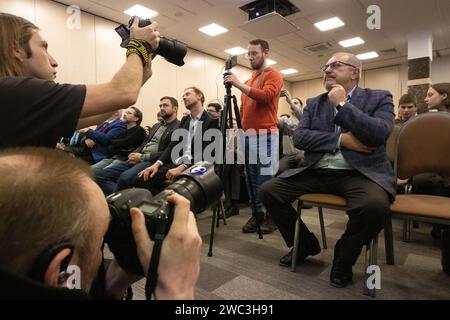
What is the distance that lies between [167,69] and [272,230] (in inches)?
173

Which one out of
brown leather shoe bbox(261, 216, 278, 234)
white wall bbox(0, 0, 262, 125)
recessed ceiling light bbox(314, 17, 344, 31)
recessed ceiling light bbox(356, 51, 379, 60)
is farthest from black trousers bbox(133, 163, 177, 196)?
recessed ceiling light bbox(356, 51, 379, 60)

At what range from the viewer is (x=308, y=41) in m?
5.81

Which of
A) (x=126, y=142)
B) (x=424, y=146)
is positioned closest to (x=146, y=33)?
(x=424, y=146)

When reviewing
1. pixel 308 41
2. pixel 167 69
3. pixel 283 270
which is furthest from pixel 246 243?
pixel 308 41

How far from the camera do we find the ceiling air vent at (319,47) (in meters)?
5.96

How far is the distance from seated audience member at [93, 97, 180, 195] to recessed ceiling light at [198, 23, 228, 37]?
297cm

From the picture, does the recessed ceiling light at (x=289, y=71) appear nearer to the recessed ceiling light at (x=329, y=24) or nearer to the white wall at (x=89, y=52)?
the recessed ceiling light at (x=329, y=24)

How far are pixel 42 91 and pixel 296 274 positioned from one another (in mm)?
1388

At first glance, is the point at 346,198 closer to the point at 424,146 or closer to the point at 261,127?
the point at 424,146

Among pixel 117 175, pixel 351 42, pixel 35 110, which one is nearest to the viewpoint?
pixel 35 110

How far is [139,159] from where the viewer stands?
8.71ft

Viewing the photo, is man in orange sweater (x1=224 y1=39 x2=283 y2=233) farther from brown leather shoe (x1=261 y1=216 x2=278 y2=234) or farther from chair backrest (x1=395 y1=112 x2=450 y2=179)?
chair backrest (x1=395 y1=112 x2=450 y2=179)

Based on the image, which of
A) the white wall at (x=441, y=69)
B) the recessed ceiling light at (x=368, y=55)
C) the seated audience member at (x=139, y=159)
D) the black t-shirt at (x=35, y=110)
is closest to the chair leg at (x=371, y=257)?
the black t-shirt at (x=35, y=110)
